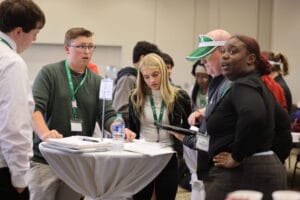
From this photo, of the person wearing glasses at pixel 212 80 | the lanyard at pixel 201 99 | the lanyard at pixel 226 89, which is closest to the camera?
the lanyard at pixel 226 89

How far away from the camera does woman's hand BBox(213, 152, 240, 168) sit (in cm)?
192

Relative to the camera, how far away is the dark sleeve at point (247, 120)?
184cm

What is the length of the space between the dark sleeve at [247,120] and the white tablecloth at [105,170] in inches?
26.3

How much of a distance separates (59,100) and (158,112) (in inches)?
26.7

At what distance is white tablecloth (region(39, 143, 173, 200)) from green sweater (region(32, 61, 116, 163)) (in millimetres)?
266

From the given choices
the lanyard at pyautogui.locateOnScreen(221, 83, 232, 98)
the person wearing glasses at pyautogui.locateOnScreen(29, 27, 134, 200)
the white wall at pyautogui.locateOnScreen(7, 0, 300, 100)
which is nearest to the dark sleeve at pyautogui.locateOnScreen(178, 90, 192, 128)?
the person wearing glasses at pyautogui.locateOnScreen(29, 27, 134, 200)

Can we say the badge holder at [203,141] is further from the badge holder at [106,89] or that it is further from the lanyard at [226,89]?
the badge holder at [106,89]

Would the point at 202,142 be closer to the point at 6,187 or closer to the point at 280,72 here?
the point at 6,187

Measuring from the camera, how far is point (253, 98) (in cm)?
186

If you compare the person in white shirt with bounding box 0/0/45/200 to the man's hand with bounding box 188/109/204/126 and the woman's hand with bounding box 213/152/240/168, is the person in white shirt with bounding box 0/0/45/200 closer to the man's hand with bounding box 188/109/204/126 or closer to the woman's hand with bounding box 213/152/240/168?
the woman's hand with bounding box 213/152/240/168

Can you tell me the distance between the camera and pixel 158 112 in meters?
2.96

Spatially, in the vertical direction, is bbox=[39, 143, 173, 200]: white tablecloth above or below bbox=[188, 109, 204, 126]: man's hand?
below

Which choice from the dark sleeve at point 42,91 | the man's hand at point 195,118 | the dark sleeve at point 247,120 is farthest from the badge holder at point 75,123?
the dark sleeve at point 247,120

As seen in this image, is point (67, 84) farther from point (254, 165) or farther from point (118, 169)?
point (254, 165)
